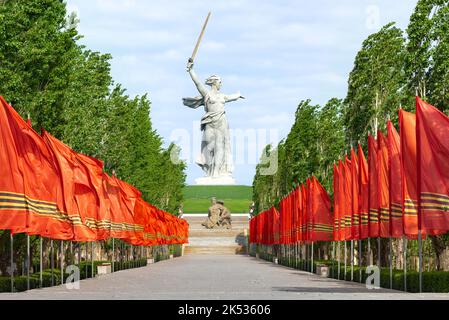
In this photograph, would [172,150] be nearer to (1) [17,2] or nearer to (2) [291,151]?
(2) [291,151]

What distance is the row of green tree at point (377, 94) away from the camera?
157 ft

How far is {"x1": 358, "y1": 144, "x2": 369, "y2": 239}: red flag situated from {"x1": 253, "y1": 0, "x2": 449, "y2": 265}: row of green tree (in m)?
3.93

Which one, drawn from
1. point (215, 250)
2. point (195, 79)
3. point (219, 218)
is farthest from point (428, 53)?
point (195, 79)

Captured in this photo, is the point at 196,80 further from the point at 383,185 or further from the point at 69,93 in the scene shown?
the point at 383,185

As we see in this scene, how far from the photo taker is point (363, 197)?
39.7 meters

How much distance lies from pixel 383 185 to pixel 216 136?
4525 inches

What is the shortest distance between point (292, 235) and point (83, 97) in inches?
610

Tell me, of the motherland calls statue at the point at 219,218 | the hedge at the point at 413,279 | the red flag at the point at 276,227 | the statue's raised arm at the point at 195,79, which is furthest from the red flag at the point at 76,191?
the statue's raised arm at the point at 195,79

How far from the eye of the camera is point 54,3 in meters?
43.8

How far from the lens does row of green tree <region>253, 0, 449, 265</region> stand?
4775cm

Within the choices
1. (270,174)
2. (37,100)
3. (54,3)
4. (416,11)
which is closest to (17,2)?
(54,3)
